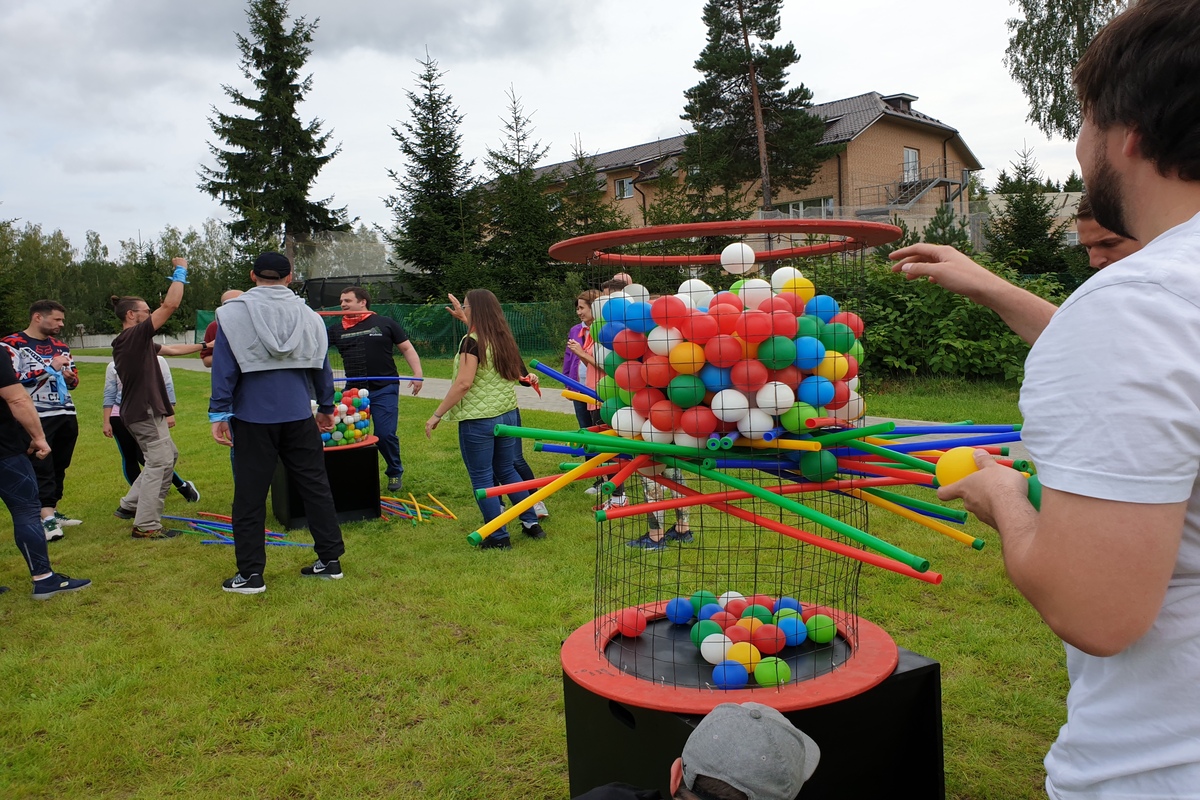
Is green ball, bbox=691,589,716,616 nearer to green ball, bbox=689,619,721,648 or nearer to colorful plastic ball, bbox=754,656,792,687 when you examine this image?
green ball, bbox=689,619,721,648

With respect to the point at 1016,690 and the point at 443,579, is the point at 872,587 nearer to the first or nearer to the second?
the point at 1016,690

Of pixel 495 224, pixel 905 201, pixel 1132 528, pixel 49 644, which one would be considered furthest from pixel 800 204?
pixel 1132 528

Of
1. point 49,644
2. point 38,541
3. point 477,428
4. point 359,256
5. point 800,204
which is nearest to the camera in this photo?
point 49,644

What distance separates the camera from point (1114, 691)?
109 centimetres

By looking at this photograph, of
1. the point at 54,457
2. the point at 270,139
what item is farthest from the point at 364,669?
the point at 270,139

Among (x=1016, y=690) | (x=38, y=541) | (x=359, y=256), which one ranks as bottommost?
(x=1016, y=690)

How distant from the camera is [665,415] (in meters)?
2.24

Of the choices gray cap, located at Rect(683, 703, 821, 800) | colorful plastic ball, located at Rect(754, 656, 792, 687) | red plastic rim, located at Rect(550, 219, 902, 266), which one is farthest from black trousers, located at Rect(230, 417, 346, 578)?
gray cap, located at Rect(683, 703, 821, 800)

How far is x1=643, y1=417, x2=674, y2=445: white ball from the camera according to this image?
2.28 m

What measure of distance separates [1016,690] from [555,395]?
442 inches

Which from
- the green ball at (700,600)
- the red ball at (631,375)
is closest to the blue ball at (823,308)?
the red ball at (631,375)

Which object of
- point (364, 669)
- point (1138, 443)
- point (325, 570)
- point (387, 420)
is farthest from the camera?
point (387, 420)

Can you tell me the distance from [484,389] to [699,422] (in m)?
3.92

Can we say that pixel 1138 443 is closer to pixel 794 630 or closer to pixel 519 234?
pixel 794 630
